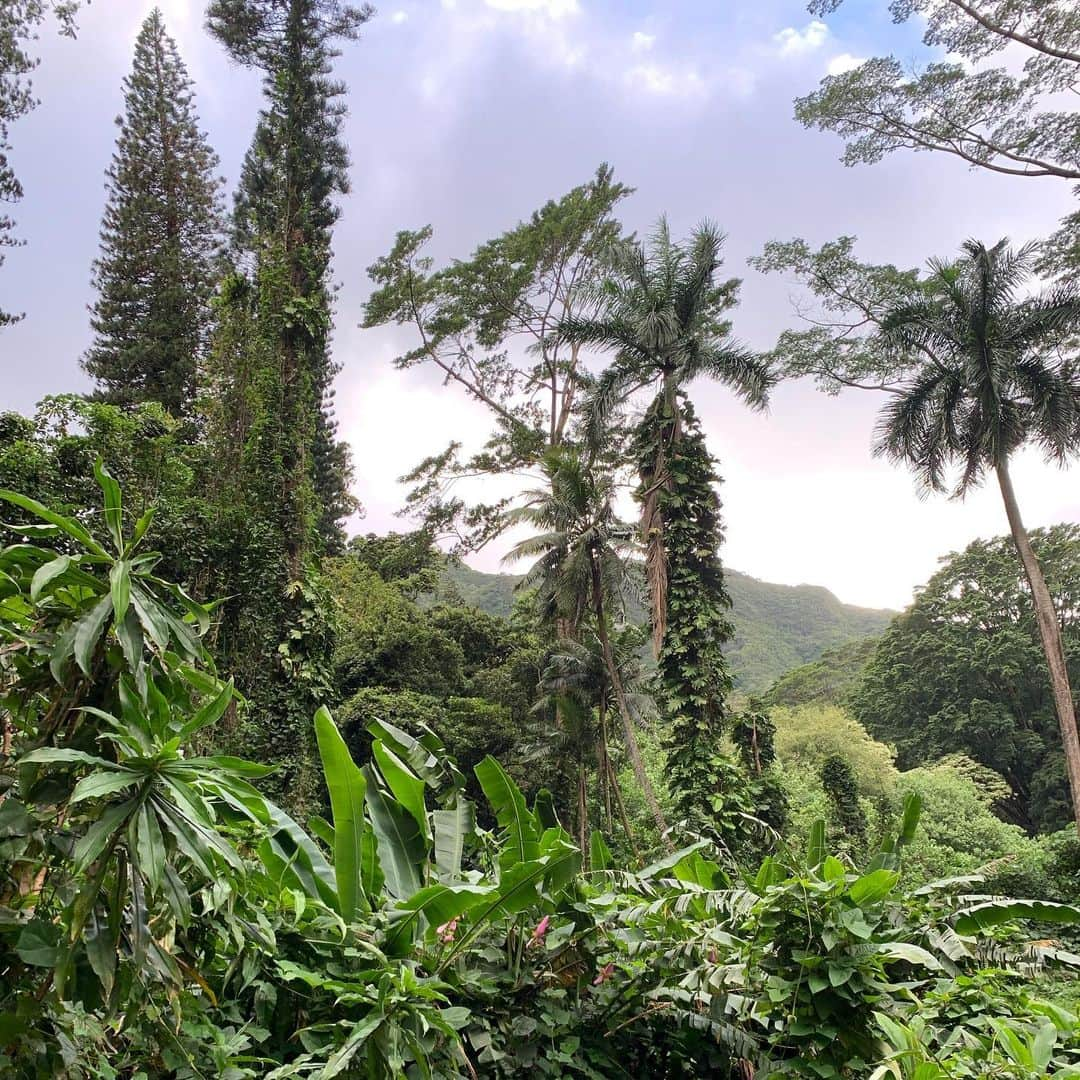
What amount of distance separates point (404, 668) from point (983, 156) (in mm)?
16224

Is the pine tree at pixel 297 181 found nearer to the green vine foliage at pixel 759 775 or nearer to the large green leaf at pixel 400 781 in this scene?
the green vine foliage at pixel 759 775

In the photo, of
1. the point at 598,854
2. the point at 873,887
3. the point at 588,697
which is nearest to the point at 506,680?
the point at 588,697

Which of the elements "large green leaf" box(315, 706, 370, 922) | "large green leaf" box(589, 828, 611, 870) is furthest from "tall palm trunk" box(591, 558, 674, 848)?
"large green leaf" box(315, 706, 370, 922)

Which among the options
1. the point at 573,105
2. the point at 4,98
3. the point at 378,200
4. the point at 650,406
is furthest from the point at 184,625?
the point at 573,105

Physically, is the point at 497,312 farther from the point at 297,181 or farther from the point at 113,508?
the point at 113,508

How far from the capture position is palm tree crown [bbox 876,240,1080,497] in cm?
1305

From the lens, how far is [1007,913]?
1694 millimetres

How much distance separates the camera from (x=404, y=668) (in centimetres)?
1748

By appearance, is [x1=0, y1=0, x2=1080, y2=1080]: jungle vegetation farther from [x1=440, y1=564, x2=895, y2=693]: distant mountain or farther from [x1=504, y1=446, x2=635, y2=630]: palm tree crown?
[x1=440, y1=564, x2=895, y2=693]: distant mountain

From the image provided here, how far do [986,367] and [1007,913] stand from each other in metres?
14.3

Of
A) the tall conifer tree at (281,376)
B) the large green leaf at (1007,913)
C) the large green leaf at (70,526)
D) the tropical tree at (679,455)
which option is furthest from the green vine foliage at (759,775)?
the large green leaf at (70,526)

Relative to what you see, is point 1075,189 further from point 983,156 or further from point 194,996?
point 194,996

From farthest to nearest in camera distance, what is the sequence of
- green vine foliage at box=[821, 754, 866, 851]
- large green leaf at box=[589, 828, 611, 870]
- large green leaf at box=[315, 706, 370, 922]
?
1. green vine foliage at box=[821, 754, 866, 851]
2. large green leaf at box=[589, 828, 611, 870]
3. large green leaf at box=[315, 706, 370, 922]

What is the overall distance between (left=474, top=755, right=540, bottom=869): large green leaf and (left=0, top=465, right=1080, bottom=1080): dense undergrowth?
0.01 m
